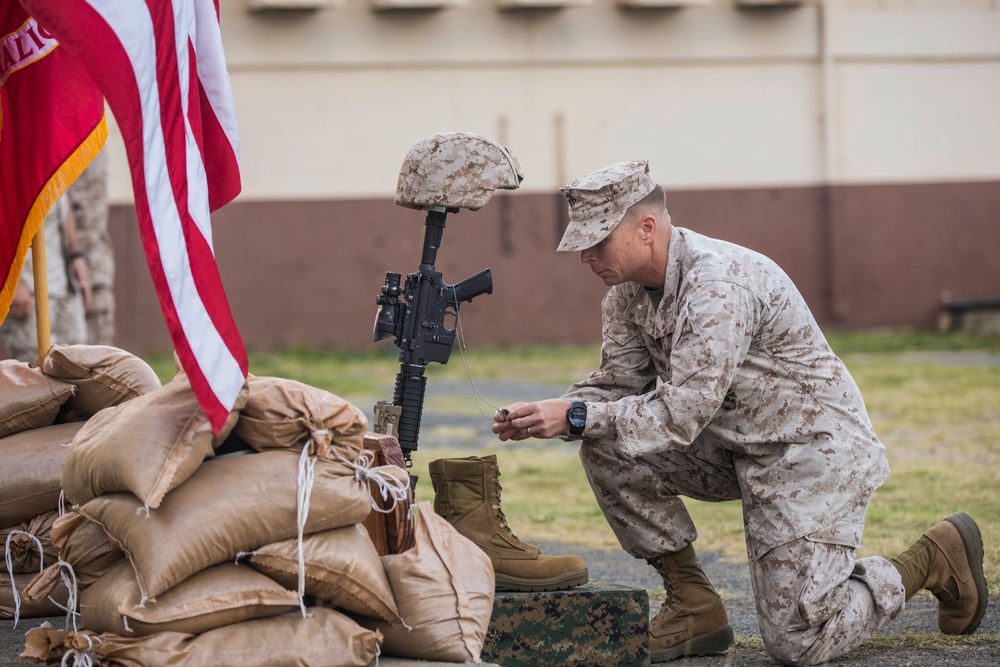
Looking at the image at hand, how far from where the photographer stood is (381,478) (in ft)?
10.7

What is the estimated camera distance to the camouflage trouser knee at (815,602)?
392 centimetres

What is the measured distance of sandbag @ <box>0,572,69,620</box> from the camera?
390 cm

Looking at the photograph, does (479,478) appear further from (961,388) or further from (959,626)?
(961,388)

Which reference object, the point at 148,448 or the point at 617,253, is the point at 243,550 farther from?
the point at 617,253

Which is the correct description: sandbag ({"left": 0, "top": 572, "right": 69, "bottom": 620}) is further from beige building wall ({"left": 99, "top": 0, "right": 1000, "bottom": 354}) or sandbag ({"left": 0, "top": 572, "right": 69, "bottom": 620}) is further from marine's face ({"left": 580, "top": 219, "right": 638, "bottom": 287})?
beige building wall ({"left": 99, "top": 0, "right": 1000, "bottom": 354})

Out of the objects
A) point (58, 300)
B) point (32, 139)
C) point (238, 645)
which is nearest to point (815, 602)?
point (238, 645)

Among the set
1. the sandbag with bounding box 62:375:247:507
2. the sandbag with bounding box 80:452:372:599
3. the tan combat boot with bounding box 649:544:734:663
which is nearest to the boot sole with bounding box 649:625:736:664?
the tan combat boot with bounding box 649:544:734:663

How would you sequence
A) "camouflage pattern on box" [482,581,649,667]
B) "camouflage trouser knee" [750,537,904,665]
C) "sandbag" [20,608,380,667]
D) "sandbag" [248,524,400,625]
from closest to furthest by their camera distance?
"sandbag" [20,608,380,667], "sandbag" [248,524,400,625], "camouflage pattern on box" [482,581,649,667], "camouflage trouser knee" [750,537,904,665]

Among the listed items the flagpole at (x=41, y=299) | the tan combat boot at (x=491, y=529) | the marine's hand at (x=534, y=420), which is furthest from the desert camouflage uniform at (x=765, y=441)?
the flagpole at (x=41, y=299)

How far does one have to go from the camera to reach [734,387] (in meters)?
4.07

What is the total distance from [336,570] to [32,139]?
90.3 inches

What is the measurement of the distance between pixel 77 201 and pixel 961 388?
301 inches

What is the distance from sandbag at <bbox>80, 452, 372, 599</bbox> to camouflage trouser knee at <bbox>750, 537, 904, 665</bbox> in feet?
4.81

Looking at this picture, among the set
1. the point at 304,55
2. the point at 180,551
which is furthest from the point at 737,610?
the point at 304,55
